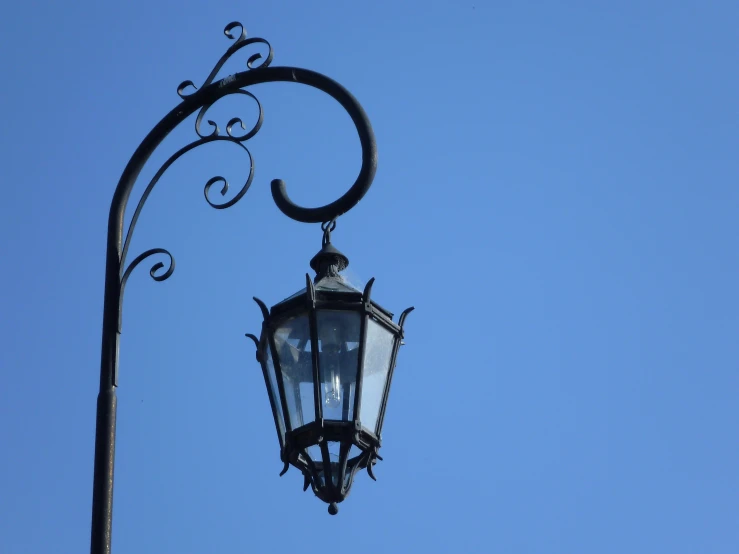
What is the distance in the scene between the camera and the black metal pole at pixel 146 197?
6.70 metres

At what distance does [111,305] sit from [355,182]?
1.41m

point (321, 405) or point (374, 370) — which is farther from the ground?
point (374, 370)

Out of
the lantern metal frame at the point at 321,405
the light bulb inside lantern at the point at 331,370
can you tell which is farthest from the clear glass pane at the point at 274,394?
the light bulb inside lantern at the point at 331,370

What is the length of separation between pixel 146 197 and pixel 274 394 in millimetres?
1335

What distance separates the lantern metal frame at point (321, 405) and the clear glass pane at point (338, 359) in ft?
0.07

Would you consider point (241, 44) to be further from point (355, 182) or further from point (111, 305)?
point (111, 305)

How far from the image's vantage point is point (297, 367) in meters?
6.79

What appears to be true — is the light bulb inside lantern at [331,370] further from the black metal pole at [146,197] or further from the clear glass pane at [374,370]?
the black metal pole at [146,197]

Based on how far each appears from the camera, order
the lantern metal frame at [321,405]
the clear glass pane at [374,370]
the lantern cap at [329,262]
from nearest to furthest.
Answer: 1. the lantern metal frame at [321,405]
2. the clear glass pane at [374,370]
3. the lantern cap at [329,262]

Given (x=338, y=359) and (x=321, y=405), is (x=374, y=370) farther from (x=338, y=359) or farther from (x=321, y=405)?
(x=321, y=405)

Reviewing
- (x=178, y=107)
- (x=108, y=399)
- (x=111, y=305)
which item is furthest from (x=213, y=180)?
(x=108, y=399)

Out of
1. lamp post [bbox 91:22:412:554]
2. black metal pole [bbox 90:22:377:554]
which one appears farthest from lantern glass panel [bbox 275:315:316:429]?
black metal pole [bbox 90:22:377:554]

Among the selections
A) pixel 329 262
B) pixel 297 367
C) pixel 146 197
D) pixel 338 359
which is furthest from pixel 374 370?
pixel 146 197

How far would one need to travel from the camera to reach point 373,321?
6.87 m
